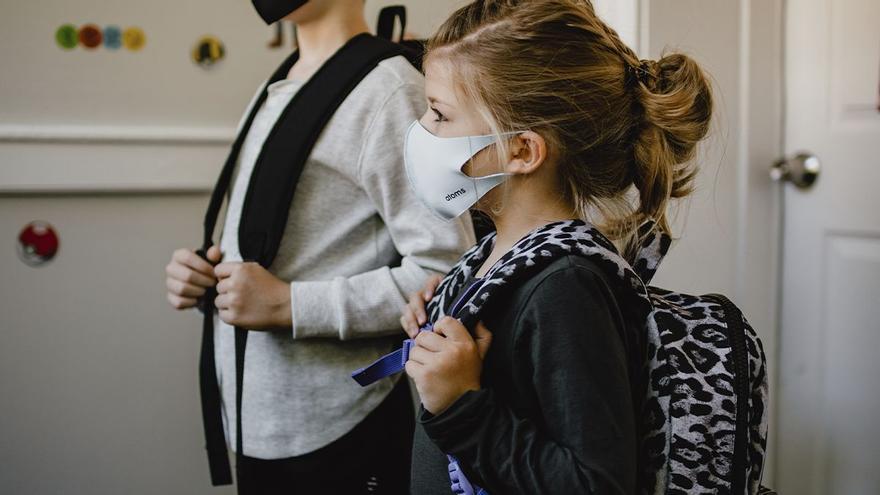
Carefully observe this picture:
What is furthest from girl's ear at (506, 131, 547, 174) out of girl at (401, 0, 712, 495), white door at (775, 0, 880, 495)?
white door at (775, 0, 880, 495)

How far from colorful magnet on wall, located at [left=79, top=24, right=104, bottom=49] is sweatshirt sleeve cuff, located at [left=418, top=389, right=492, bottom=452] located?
140cm

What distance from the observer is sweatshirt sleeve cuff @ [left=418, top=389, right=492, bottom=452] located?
81cm

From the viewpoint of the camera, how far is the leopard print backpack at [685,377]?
80 cm

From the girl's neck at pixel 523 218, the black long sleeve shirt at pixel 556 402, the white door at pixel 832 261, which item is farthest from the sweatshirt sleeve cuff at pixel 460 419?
the white door at pixel 832 261

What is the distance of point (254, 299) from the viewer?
1.18 m

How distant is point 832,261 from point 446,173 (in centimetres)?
94

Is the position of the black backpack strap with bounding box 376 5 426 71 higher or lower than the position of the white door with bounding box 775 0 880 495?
higher

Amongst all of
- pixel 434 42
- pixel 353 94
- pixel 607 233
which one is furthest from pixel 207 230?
pixel 607 233

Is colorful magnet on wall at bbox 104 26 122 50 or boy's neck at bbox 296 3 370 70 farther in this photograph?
colorful magnet on wall at bbox 104 26 122 50

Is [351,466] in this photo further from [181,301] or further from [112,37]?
[112,37]

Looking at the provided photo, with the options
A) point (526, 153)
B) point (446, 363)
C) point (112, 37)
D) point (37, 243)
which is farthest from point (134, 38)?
point (446, 363)

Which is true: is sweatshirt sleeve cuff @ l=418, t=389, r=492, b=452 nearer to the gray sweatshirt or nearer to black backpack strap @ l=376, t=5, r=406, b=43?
the gray sweatshirt

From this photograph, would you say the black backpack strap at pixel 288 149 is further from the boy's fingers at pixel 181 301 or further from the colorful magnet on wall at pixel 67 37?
the colorful magnet on wall at pixel 67 37

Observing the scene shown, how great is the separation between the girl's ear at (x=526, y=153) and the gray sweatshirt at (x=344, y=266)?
1.01ft
